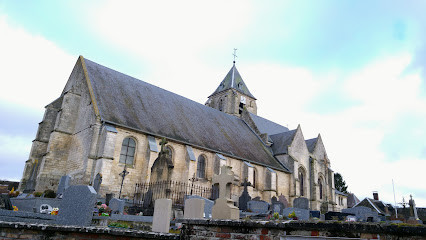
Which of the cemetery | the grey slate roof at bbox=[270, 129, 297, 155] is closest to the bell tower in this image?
the grey slate roof at bbox=[270, 129, 297, 155]

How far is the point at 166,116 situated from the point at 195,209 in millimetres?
14419

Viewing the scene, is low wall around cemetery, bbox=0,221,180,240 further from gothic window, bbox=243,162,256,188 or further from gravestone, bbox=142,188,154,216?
gothic window, bbox=243,162,256,188

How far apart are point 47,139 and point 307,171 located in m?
22.1

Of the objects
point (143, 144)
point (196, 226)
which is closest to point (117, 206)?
point (143, 144)

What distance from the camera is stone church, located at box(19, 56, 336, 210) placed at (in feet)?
55.0

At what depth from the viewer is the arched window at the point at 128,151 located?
17580 mm

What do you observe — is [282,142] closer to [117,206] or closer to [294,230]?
[117,206]

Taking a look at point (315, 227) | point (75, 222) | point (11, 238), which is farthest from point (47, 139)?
point (315, 227)

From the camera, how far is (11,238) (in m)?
4.44

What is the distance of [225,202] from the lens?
6387 mm

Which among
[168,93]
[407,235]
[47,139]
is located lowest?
[407,235]

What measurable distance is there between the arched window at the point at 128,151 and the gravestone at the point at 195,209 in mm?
10603

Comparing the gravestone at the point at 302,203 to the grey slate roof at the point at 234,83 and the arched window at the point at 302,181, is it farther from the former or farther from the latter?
the grey slate roof at the point at 234,83

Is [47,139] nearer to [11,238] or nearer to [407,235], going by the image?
[11,238]
